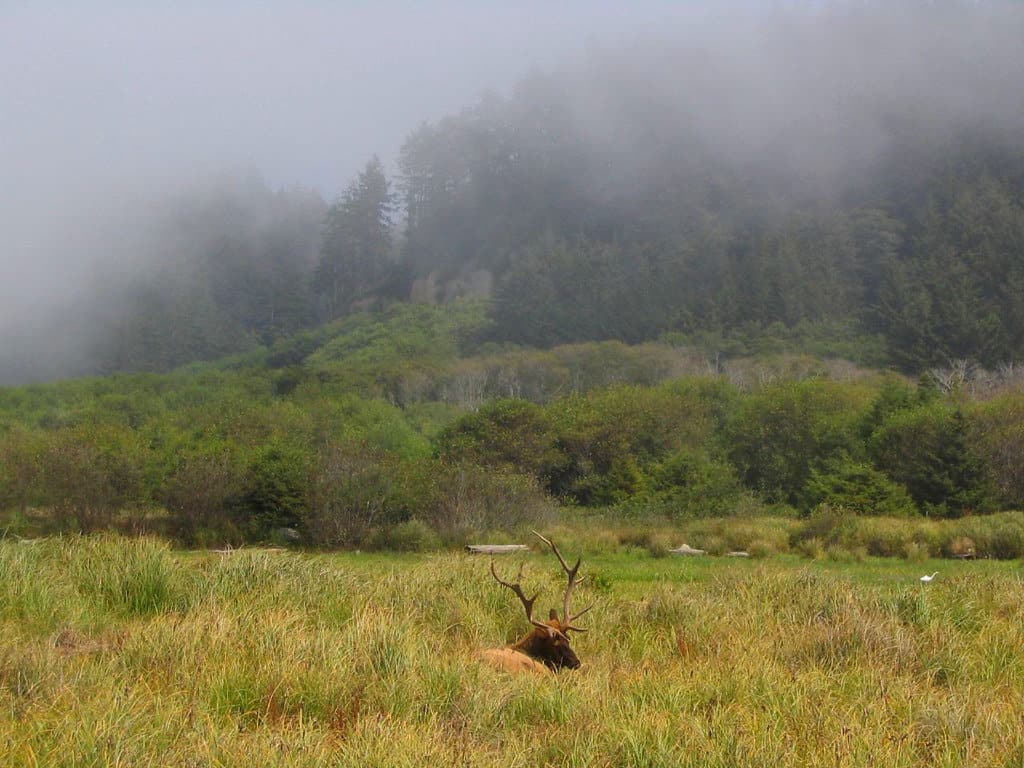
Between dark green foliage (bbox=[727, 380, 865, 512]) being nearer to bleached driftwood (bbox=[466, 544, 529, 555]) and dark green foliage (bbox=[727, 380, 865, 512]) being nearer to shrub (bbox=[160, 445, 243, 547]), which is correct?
bleached driftwood (bbox=[466, 544, 529, 555])

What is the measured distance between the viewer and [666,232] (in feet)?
280

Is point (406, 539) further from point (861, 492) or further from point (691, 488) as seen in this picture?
point (861, 492)

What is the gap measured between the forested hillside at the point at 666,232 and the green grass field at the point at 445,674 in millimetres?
59739

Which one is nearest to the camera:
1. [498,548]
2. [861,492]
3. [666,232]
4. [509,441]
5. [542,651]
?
[542,651]

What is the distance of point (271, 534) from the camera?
29.5 m

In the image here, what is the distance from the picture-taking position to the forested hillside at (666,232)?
239 feet

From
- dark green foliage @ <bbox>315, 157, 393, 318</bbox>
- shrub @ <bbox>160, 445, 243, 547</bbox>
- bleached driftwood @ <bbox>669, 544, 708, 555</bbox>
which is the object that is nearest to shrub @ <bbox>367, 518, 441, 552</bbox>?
shrub @ <bbox>160, 445, 243, 547</bbox>

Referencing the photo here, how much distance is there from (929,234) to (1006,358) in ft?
52.9

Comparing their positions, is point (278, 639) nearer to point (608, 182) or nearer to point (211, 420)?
point (211, 420)

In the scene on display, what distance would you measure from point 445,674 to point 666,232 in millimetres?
81511

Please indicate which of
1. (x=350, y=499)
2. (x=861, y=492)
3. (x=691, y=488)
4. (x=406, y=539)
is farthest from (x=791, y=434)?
(x=350, y=499)

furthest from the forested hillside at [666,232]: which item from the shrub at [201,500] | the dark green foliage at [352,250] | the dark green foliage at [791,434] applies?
the shrub at [201,500]

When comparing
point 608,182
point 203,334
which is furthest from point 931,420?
point 203,334

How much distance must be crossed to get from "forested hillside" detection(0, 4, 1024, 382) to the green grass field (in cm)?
5974
